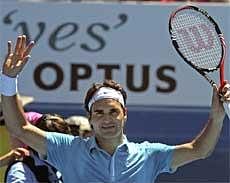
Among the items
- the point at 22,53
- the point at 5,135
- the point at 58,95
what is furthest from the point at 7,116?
the point at 58,95

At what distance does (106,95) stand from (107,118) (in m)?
0.11

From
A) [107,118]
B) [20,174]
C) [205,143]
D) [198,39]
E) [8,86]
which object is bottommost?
[20,174]

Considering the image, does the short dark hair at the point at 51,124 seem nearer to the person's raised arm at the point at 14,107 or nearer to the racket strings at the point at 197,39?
the person's raised arm at the point at 14,107

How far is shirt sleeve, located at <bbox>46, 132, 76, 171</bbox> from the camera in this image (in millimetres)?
2842

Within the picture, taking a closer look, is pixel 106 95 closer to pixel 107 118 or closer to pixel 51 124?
pixel 107 118

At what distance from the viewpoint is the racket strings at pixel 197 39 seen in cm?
325

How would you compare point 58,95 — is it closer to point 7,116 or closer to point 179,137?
point 179,137

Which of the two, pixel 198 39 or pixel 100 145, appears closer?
pixel 100 145

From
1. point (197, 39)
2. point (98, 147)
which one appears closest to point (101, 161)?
point (98, 147)

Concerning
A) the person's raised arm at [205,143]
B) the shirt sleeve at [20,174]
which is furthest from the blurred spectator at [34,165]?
the person's raised arm at [205,143]

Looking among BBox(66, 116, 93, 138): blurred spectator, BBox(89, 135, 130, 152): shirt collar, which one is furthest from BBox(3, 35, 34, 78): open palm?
BBox(66, 116, 93, 138): blurred spectator

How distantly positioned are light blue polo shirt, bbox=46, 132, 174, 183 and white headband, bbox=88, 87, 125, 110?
0.47ft

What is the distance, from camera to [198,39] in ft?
10.9

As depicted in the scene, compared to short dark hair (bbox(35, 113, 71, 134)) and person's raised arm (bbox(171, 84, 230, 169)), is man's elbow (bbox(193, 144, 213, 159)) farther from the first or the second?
short dark hair (bbox(35, 113, 71, 134))
